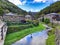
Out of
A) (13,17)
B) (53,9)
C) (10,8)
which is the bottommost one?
(13,17)

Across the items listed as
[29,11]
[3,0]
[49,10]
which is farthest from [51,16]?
[3,0]

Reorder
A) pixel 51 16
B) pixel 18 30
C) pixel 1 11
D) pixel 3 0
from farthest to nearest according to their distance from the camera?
1. pixel 3 0
2. pixel 51 16
3. pixel 1 11
4. pixel 18 30

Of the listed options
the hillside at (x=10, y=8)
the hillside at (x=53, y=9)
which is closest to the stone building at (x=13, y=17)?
the hillside at (x=10, y=8)

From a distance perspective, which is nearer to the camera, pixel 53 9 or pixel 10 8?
pixel 10 8

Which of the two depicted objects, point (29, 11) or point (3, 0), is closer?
point (29, 11)

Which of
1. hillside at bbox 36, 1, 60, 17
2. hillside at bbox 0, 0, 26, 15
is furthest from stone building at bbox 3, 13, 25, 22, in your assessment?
hillside at bbox 36, 1, 60, 17

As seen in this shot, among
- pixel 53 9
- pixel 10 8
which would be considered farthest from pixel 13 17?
pixel 53 9

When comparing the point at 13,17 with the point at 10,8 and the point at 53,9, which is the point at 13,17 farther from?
the point at 53,9

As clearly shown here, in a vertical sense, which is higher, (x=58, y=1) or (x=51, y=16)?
(x=58, y=1)

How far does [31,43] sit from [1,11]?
678 centimetres

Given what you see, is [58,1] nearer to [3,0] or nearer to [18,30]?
[3,0]

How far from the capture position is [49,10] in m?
16.8

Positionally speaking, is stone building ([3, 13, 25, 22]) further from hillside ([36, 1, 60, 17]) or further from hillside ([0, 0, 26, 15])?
hillside ([36, 1, 60, 17])

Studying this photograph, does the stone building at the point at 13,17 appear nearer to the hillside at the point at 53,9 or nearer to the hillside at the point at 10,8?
the hillside at the point at 10,8
